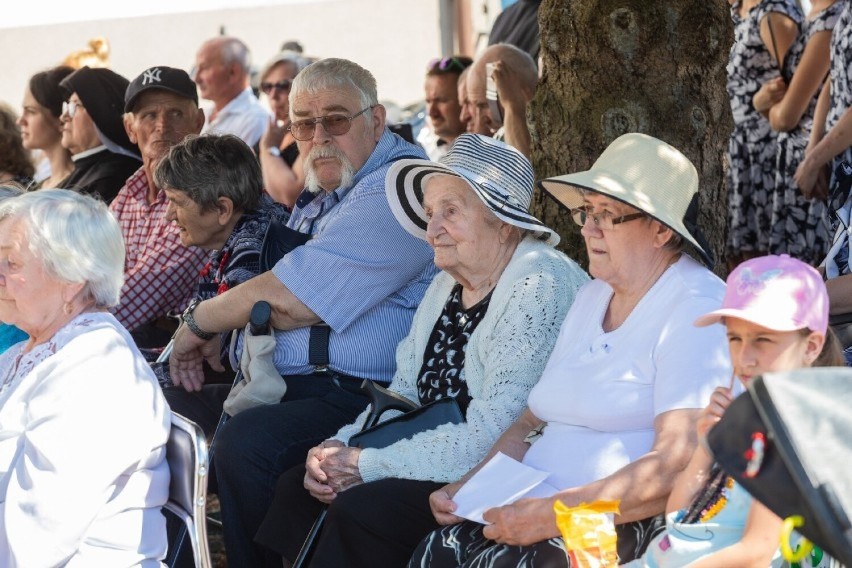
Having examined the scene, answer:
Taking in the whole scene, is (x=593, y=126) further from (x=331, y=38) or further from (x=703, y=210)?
(x=331, y=38)

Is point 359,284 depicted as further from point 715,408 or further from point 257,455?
point 715,408

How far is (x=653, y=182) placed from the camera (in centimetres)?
331

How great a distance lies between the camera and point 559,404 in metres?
3.31

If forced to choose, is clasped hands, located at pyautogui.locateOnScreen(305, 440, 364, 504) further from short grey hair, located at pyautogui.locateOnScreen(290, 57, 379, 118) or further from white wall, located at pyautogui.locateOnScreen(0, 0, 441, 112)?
white wall, located at pyautogui.locateOnScreen(0, 0, 441, 112)

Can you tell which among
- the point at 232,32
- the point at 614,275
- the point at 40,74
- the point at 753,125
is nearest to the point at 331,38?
the point at 232,32

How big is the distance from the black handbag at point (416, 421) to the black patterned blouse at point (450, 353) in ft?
0.33

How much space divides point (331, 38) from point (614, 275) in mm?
13812

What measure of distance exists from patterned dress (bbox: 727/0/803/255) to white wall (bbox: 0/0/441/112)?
10112 millimetres

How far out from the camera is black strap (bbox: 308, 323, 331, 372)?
14.6 ft

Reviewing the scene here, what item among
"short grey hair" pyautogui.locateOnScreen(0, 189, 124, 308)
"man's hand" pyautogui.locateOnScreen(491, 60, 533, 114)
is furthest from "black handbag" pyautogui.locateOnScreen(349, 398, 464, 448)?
"man's hand" pyautogui.locateOnScreen(491, 60, 533, 114)

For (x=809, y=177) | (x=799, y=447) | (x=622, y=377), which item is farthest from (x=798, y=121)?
(x=799, y=447)

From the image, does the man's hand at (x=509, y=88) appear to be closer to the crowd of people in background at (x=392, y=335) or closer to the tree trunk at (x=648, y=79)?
the crowd of people in background at (x=392, y=335)

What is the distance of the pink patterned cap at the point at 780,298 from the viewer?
260cm

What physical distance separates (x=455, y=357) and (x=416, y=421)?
0.28 meters
